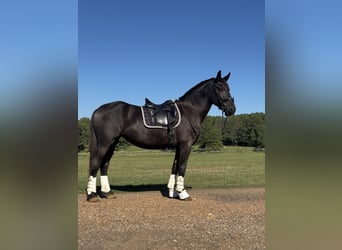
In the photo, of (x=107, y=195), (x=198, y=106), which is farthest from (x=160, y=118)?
(x=107, y=195)

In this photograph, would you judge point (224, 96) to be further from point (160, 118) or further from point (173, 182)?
point (173, 182)

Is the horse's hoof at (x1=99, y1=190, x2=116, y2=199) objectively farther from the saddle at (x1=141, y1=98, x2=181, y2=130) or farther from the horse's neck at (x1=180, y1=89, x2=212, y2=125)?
the horse's neck at (x1=180, y1=89, x2=212, y2=125)

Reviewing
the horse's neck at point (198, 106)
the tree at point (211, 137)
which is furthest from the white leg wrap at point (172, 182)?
the tree at point (211, 137)

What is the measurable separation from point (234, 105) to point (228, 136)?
3158cm

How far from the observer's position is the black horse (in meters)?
7.83

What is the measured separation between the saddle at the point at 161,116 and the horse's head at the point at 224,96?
3.58 ft

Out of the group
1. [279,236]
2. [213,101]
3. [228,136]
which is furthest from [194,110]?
[228,136]

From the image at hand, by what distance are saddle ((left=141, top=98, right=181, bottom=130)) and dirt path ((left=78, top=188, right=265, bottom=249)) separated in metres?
1.78

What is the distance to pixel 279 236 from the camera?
1515 mm

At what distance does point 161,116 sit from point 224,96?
5.32 ft

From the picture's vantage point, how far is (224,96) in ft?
26.5

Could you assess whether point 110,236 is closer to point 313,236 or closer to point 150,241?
point 150,241

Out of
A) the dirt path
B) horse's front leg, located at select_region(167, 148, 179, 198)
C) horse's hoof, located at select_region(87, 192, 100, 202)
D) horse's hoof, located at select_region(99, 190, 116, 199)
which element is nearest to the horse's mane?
horse's front leg, located at select_region(167, 148, 179, 198)

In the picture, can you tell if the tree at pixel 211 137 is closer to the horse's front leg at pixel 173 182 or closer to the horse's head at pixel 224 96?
the horse's front leg at pixel 173 182
